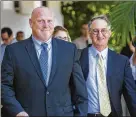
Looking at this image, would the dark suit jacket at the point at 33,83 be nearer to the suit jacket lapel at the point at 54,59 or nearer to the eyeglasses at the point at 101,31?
the suit jacket lapel at the point at 54,59

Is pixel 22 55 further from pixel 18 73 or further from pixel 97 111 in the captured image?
pixel 97 111

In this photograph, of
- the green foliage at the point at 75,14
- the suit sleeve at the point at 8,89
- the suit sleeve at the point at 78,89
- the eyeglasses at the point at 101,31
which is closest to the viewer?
the suit sleeve at the point at 8,89

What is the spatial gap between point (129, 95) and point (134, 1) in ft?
3.17

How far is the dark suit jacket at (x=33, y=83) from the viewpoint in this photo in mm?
4082

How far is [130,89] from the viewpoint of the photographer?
487 cm

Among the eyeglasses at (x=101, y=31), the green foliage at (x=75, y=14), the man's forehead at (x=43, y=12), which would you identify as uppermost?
the man's forehead at (x=43, y=12)

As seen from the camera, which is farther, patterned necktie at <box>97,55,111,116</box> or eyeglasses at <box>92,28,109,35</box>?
eyeglasses at <box>92,28,109,35</box>

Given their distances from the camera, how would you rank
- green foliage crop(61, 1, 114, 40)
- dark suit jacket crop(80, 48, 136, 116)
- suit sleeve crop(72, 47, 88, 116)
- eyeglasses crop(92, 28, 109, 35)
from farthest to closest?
green foliage crop(61, 1, 114, 40)
eyeglasses crop(92, 28, 109, 35)
dark suit jacket crop(80, 48, 136, 116)
suit sleeve crop(72, 47, 88, 116)

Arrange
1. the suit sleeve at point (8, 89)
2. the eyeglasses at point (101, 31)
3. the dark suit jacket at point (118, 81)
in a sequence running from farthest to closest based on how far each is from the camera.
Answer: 1. the eyeglasses at point (101, 31)
2. the dark suit jacket at point (118, 81)
3. the suit sleeve at point (8, 89)

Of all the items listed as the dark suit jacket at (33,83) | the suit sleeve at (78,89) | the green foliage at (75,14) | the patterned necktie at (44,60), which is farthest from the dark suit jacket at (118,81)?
the green foliage at (75,14)

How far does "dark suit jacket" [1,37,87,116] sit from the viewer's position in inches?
161

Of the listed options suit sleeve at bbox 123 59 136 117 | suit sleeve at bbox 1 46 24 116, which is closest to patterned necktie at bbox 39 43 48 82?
suit sleeve at bbox 1 46 24 116

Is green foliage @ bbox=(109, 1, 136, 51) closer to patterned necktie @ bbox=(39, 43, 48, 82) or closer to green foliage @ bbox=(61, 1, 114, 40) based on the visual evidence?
patterned necktie @ bbox=(39, 43, 48, 82)

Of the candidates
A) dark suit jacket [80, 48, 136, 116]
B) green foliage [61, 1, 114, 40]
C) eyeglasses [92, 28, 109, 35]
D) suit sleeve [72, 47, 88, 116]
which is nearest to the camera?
suit sleeve [72, 47, 88, 116]
